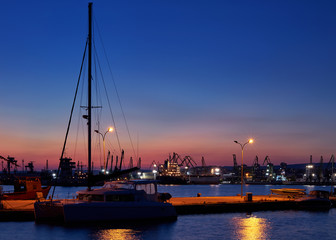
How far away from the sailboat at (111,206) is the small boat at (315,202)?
2130 centimetres

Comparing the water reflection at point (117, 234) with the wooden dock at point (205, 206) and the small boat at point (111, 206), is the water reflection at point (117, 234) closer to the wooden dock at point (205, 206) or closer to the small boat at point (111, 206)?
the small boat at point (111, 206)

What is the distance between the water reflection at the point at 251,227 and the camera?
41469 millimetres

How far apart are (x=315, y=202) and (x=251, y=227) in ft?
57.3

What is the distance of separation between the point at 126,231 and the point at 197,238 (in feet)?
22.7

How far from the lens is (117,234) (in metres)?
39.3

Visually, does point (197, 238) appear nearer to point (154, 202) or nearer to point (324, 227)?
point (154, 202)

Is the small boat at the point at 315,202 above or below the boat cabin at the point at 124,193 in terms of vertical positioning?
below

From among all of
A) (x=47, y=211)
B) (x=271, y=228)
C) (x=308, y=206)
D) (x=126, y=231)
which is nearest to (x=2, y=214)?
(x=47, y=211)

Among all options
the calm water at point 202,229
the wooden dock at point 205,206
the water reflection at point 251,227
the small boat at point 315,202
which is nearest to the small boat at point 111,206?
the calm water at point 202,229

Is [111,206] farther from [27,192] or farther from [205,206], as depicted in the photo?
[27,192]

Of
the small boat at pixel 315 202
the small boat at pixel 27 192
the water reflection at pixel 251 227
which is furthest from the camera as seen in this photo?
the small boat at pixel 27 192

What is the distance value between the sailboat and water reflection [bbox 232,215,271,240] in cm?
732

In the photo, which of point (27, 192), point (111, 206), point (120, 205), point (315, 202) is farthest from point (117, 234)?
point (315, 202)

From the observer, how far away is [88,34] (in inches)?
1842
